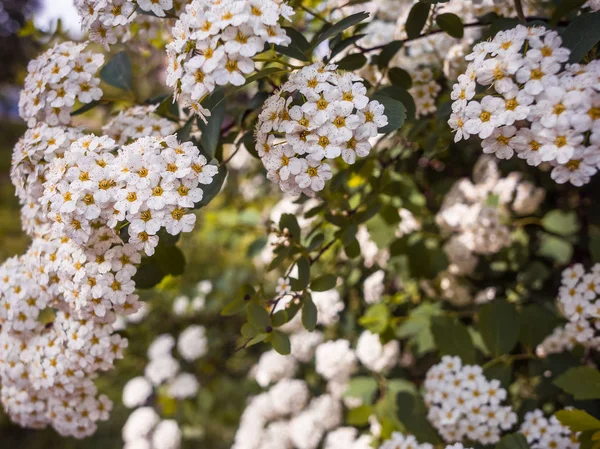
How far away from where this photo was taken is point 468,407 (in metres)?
1.26

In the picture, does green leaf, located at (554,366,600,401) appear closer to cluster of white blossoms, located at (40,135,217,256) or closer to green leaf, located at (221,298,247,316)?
green leaf, located at (221,298,247,316)

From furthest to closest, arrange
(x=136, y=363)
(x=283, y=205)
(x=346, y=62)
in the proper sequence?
(x=136, y=363)
(x=283, y=205)
(x=346, y=62)

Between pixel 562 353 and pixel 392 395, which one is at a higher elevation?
pixel 562 353

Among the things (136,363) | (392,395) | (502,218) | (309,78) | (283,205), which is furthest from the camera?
(136,363)

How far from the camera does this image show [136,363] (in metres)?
2.93

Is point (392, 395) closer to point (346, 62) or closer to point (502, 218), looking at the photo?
point (502, 218)

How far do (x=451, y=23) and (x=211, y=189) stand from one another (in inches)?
26.5

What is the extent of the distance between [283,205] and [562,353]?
41.5 inches

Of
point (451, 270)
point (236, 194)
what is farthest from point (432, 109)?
point (236, 194)

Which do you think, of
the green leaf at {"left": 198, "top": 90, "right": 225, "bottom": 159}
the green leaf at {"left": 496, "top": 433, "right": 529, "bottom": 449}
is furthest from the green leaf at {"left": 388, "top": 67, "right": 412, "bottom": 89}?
the green leaf at {"left": 496, "top": 433, "right": 529, "bottom": 449}

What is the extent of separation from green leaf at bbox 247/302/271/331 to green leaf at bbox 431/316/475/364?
1.73 ft

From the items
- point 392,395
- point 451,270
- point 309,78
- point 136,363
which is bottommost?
point 136,363

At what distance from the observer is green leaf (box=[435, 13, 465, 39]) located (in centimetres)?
126

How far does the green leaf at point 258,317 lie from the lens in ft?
3.65
